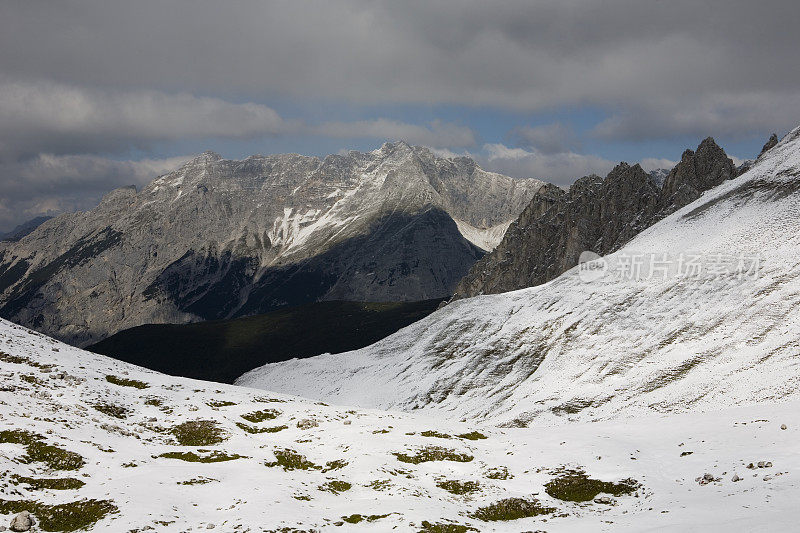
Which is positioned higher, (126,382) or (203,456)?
(126,382)

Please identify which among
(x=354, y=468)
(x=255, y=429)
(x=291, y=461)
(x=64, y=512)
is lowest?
(x=64, y=512)

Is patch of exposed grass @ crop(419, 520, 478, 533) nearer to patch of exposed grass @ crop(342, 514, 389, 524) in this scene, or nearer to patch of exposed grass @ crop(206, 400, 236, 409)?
patch of exposed grass @ crop(342, 514, 389, 524)

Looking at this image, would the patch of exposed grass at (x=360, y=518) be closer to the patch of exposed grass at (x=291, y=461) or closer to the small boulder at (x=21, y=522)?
the patch of exposed grass at (x=291, y=461)

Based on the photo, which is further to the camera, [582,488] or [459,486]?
[459,486]

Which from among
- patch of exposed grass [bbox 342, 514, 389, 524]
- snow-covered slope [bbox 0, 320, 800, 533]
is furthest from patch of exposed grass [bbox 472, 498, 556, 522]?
patch of exposed grass [bbox 342, 514, 389, 524]

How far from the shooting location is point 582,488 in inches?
1371

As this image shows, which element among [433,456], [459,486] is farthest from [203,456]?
[459,486]

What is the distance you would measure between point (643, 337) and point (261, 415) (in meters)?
65.8

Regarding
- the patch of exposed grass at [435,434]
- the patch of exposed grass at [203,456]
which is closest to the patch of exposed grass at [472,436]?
the patch of exposed grass at [435,434]

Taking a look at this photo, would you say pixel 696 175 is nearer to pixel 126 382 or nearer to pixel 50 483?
pixel 126 382

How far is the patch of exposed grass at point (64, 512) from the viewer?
27.4 meters

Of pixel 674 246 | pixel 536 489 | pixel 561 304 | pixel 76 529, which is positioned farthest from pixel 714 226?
pixel 76 529

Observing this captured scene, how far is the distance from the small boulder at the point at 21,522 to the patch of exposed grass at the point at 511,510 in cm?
2307

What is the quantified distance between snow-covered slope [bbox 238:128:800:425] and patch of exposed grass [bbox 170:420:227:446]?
4975 centimetres
